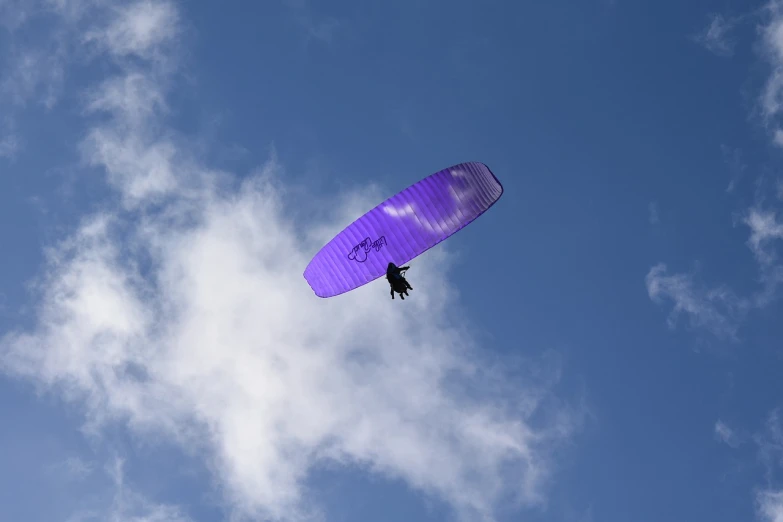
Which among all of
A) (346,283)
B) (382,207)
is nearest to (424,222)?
(382,207)

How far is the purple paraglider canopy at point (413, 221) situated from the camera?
4912 centimetres

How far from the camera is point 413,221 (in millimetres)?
49094

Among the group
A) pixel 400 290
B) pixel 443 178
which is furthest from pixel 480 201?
pixel 400 290

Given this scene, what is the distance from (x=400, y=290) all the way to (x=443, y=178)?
6556 mm

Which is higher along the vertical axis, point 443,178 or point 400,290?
point 443,178

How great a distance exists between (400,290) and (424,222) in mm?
3944

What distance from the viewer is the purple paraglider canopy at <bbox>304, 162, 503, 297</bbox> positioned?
49.1 metres

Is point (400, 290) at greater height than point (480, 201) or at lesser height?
lesser

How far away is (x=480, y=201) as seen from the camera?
4991cm

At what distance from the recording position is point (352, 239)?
50.6 metres

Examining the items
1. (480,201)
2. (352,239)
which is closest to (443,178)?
(480,201)

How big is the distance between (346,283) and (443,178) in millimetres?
8006

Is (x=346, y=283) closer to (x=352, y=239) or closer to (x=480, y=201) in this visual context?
(x=352, y=239)

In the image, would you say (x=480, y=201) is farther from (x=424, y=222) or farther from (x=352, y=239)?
(x=352, y=239)
